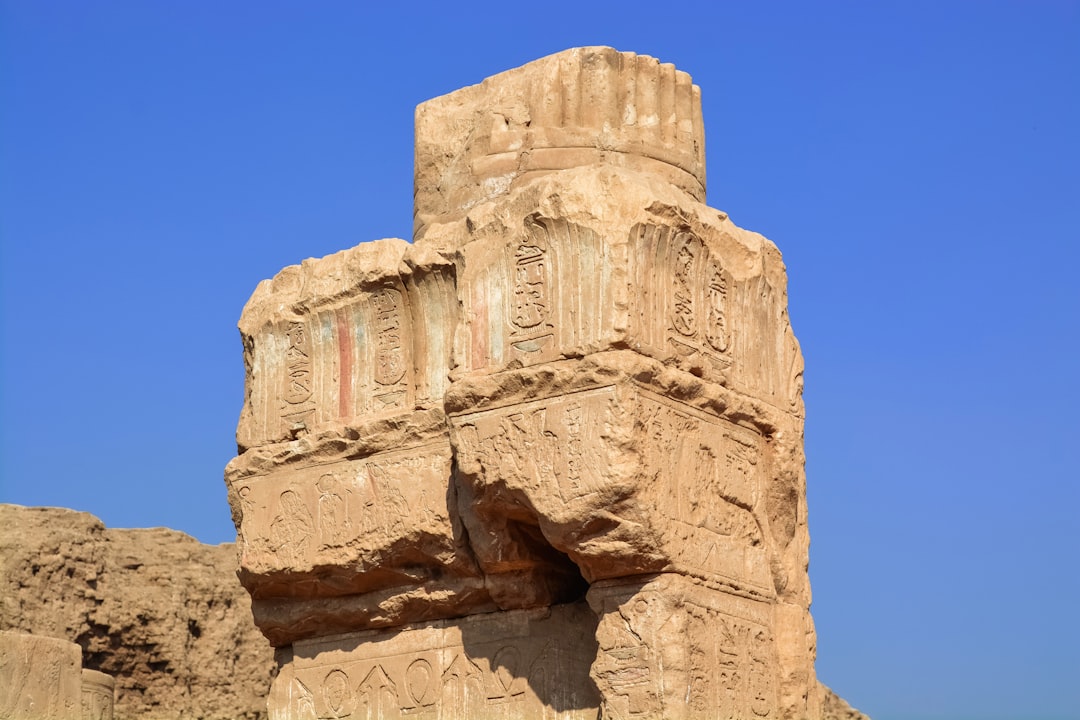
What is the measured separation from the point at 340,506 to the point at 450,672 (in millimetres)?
969

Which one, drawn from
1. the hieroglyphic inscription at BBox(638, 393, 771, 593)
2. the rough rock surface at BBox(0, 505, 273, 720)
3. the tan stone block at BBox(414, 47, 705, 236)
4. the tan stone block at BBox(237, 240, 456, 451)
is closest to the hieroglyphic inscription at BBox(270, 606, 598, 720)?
the hieroglyphic inscription at BBox(638, 393, 771, 593)

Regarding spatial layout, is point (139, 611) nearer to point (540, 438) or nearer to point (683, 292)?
point (540, 438)

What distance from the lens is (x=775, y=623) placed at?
756 centimetres

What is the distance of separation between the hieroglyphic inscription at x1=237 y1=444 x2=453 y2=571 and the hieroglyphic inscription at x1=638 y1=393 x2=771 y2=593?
1231 mm

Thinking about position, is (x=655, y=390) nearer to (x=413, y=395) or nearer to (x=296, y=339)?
(x=413, y=395)

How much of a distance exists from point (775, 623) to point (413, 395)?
6.67 feet

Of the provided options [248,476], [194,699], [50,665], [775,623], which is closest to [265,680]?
[194,699]

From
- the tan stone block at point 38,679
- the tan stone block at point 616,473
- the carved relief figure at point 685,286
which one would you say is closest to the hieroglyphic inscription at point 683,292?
the carved relief figure at point 685,286

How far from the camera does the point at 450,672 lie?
7.98m

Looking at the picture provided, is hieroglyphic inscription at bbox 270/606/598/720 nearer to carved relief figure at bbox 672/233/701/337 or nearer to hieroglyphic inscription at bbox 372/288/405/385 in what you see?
hieroglyphic inscription at bbox 372/288/405/385

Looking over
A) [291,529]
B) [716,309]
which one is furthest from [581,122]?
[291,529]

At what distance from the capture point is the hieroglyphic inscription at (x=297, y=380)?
844 cm

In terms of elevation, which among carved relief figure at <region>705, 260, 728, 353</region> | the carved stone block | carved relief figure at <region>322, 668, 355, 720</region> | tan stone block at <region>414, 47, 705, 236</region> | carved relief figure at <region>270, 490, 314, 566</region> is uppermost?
tan stone block at <region>414, 47, 705, 236</region>

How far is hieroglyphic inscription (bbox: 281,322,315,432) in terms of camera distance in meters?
8.44
